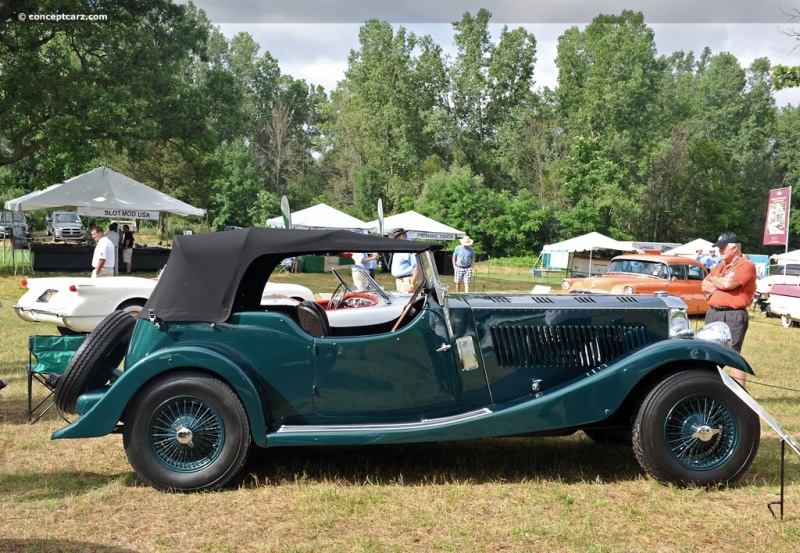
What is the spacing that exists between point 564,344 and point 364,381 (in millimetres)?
1344

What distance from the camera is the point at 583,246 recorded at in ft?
110

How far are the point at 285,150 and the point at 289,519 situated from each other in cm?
5716

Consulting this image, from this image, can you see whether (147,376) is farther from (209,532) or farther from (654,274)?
(654,274)

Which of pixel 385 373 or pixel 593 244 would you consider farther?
pixel 593 244

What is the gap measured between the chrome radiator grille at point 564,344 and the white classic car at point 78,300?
512cm

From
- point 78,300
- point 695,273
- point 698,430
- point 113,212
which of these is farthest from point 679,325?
point 113,212

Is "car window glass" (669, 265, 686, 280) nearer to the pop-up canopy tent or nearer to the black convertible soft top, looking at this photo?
the black convertible soft top

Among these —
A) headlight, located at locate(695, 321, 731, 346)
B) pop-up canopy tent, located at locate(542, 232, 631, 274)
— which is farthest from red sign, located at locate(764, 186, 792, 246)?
headlight, located at locate(695, 321, 731, 346)

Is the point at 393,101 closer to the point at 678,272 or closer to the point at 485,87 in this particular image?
the point at 485,87

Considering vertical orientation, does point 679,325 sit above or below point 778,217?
below

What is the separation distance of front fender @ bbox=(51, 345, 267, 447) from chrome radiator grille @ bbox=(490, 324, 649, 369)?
155cm

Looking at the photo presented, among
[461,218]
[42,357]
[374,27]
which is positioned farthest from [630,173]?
[42,357]

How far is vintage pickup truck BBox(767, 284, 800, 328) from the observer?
16.2m

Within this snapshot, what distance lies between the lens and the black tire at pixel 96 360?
15.7ft
